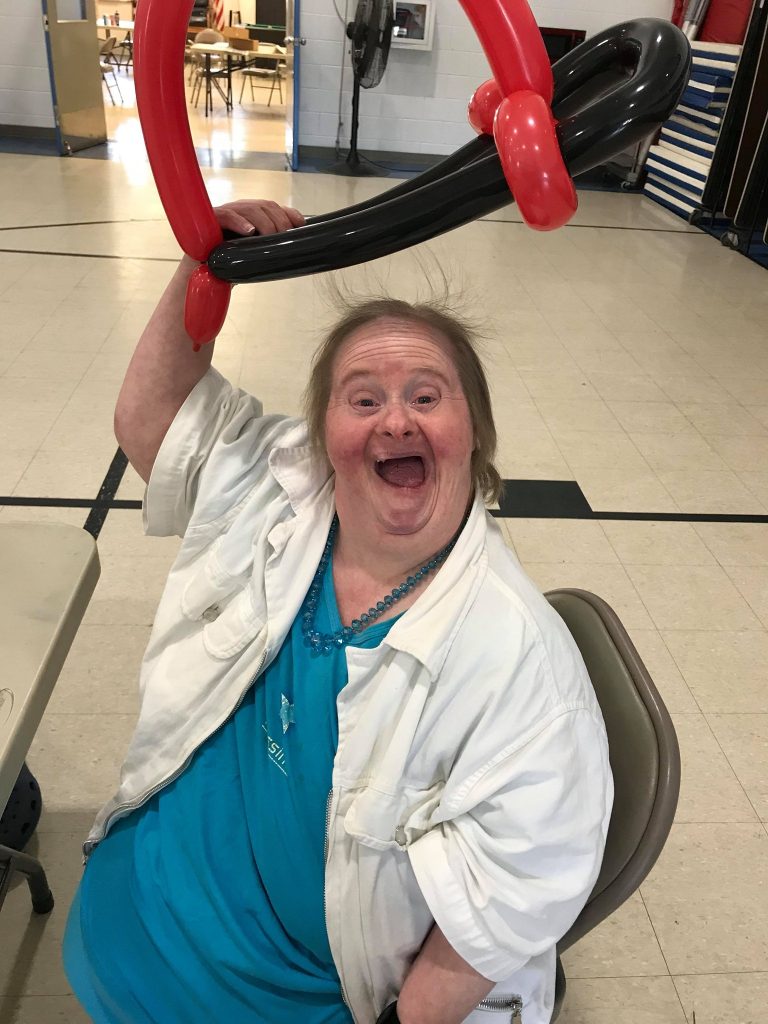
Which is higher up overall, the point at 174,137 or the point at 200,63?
the point at 174,137

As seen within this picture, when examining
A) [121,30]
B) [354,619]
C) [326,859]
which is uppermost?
[121,30]

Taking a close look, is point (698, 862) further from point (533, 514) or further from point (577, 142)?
point (577, 142)

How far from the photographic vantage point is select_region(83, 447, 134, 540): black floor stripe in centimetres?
262

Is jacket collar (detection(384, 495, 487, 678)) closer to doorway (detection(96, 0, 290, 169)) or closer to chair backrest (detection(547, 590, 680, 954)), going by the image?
chair backrest (detection(547, 590, 680, 954))

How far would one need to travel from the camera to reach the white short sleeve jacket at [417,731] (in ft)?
3.01

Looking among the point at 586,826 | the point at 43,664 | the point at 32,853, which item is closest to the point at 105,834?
the point at 43,664

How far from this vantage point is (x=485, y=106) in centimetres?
89

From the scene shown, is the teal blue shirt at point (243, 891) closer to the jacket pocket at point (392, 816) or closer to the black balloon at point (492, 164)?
the jacket pocket at point (392, 816)

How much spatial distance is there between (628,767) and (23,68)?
893 cm

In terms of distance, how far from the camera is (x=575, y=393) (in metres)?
3.83

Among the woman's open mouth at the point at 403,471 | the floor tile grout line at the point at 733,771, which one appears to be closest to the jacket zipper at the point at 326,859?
the woman's open mouth at the point at 403,471

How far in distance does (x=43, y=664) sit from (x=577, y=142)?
2.88 ft

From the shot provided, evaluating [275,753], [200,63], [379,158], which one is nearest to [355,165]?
[379,158]

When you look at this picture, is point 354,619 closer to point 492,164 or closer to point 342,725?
point 342,725
